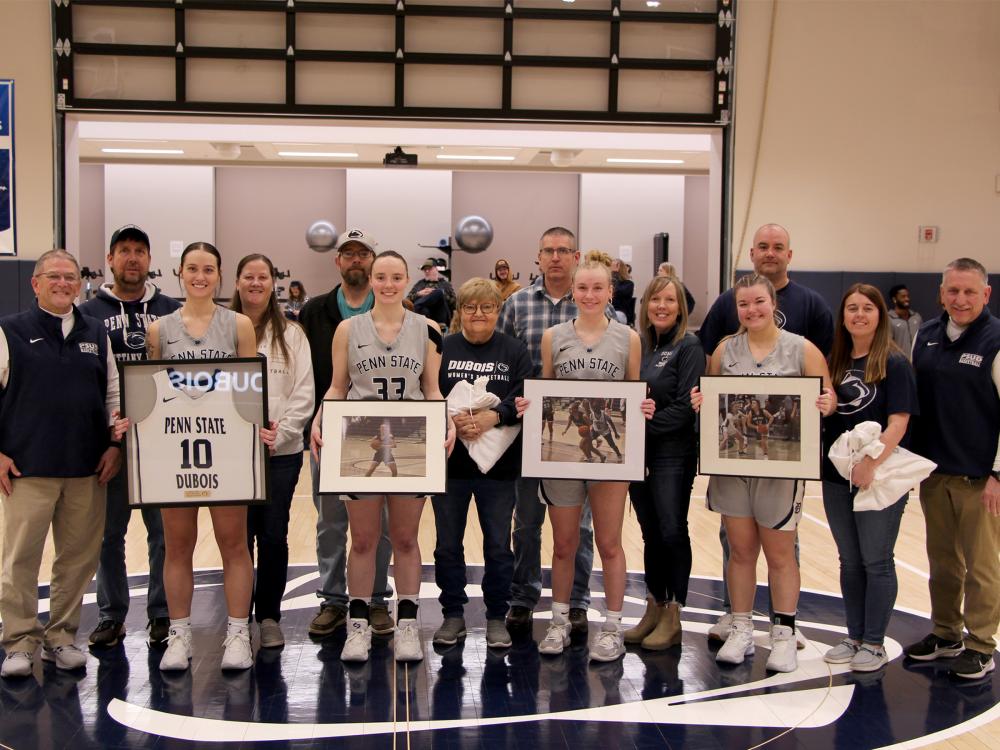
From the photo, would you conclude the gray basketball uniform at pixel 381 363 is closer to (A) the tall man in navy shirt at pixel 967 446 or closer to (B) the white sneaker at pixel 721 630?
(B) the white sneaker at pixel 721 630

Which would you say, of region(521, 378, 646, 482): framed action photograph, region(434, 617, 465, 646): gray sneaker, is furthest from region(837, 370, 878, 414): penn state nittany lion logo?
region(434, 617, 465, 646): gray sneaker

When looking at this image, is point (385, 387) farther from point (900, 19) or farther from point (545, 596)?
point (900, 19)

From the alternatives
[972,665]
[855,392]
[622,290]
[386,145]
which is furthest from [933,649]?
[386,145]

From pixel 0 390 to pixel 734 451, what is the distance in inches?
111

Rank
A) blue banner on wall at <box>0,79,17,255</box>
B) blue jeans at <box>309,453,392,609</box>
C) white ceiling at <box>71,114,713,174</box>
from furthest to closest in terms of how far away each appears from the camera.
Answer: white ceiling at <box>71,114,713,174</box> → blue banner on wall at <box>0,79,17,255</box> → blue jeans at <box>309,453,392,609</box>

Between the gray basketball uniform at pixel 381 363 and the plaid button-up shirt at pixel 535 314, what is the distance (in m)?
0.64

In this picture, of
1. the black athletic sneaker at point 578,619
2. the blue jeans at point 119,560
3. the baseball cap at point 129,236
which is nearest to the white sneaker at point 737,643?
the black athletic sneaker at point 578,619

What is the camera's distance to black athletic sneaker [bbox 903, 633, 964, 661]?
3891 mm

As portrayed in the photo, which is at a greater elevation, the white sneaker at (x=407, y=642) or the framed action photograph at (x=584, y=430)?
the framed action photograph at (x=584, y=430)

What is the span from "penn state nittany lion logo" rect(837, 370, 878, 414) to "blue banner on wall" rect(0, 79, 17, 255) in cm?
729

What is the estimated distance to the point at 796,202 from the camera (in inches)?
341

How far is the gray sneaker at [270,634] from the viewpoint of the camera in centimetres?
393

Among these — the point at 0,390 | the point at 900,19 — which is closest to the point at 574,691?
the point at 0,390

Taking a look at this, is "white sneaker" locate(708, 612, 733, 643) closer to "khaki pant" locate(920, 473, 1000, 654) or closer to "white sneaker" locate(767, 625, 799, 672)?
"white sneaker" locate(767, 625, 799, 672)
